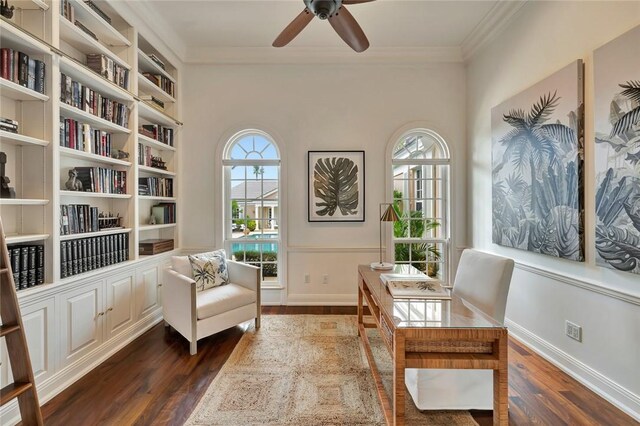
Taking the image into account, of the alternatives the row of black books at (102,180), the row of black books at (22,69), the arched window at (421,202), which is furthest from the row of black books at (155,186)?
the arched window at (421,202)

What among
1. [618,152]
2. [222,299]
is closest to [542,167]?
[618,152]

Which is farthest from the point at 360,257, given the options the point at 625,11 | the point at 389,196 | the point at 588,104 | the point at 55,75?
the point at 55,75

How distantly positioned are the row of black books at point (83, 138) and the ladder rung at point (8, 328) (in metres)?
1.32

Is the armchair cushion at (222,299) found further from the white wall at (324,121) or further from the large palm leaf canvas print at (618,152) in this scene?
the large palm leaf canvas print at (618,152)

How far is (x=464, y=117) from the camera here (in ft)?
12.5

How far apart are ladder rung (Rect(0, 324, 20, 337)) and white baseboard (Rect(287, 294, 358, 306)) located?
2616 millimetres

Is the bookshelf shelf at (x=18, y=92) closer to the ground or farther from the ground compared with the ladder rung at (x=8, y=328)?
farther from the ground

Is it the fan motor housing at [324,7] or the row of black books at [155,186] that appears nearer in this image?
the fan motor housing at [324,7]

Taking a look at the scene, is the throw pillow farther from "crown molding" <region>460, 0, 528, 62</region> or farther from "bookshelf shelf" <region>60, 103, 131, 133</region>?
"crown molding" <region>460, 0, 528, 62</region>

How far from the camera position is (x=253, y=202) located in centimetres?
394

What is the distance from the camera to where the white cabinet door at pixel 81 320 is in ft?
6.92

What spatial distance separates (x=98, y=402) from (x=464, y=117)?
4.57m

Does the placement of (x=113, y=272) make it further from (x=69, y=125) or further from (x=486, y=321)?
(x=486, y=321)

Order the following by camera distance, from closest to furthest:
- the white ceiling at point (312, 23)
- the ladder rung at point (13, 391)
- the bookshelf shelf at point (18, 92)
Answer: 1. the ladder rung at point (13, 391)
2. the bookshelf shelf at point (18, 92)
3. the white ceiling at point (312, 23)
